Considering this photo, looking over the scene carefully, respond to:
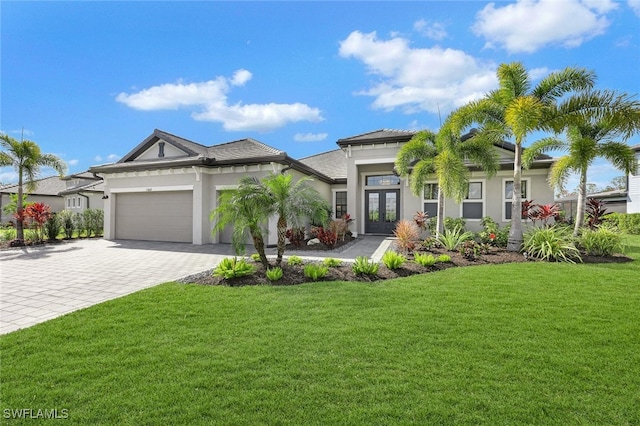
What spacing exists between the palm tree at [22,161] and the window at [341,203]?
1491 centimetres

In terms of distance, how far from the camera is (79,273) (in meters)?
7.91

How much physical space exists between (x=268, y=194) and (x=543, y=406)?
19.3ft

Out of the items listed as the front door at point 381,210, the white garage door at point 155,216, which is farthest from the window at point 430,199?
the white garage door at point 155,216

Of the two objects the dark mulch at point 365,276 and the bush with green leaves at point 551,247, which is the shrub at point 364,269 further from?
the bush with green leaves at point 551,247

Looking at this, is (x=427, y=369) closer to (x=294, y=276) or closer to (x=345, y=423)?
(x=345, y=423)

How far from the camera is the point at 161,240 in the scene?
1505 centimetres

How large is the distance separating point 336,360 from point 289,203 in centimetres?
442

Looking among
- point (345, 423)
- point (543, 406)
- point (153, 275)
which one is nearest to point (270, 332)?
point (345, 423)

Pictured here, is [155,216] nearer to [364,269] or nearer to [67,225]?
[67,225]

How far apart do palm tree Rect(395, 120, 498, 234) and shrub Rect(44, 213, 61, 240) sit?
17.5 meters

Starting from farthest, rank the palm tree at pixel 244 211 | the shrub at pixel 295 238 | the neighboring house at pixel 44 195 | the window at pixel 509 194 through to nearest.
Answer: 1. the neighboring house at pixel 44 195
2. the window at pixel 509 194
3. the shrub at pixel 295 238
4. the palm tree at pixel 244 211

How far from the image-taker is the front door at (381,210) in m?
16.9

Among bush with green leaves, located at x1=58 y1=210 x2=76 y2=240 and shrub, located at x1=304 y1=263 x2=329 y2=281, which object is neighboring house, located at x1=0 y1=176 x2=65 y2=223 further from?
shrub, located at x1=304 y1=263 x2=329 y2=281

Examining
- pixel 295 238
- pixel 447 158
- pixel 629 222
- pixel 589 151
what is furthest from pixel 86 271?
pixel 629 222
